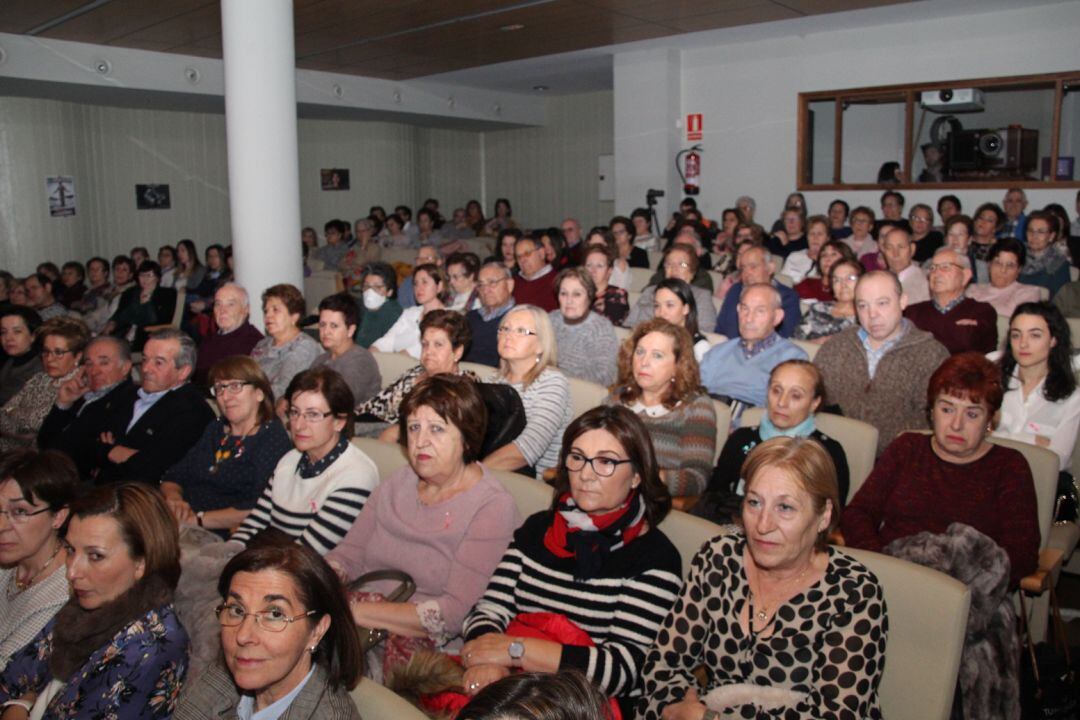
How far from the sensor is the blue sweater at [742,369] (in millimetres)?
3953

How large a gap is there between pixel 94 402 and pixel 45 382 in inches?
29.9

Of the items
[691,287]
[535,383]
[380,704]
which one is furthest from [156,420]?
[691,287]

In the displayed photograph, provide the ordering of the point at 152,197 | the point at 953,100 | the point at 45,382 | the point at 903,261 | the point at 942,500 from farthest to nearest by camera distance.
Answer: the point at 152,197 < the point at 953,100 < the point at 903,261 < the point at 45,382 < the point at 942,500

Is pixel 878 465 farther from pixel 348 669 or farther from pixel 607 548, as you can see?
pixel 348 669

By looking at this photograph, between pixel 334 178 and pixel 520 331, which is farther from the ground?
pixel 334 178

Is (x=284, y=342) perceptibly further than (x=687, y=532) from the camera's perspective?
Yes

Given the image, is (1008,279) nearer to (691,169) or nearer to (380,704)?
(380,704)

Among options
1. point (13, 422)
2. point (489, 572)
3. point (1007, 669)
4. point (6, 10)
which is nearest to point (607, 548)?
point (489, 572)

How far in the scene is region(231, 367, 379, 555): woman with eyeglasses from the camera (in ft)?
9.55

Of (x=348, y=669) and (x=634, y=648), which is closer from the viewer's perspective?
(x=348, y=669)

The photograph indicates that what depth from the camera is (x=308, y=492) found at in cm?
302

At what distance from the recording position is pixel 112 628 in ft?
6.86

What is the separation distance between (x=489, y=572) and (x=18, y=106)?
10.1 m

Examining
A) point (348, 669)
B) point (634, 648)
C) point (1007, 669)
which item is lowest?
point (1007, 669)
